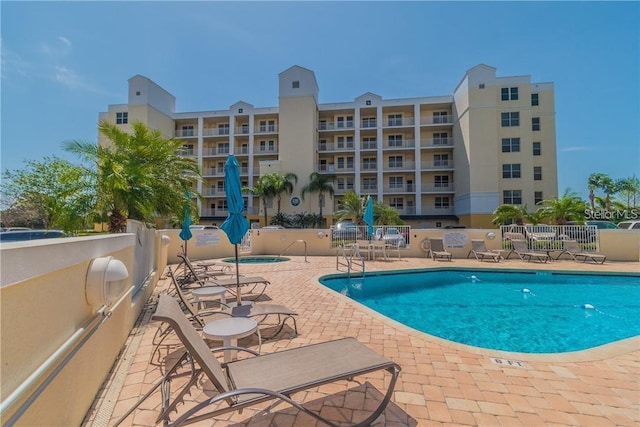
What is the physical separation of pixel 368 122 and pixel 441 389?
3080 cm

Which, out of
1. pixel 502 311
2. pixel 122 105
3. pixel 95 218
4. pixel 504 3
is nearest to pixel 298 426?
pixel 502 311

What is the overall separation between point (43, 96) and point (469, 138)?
2989cm

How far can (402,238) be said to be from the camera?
13391 millimetres

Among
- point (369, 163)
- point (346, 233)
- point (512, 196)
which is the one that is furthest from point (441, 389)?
point (512, 196)

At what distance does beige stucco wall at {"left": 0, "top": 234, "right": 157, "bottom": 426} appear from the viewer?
51.9 inches

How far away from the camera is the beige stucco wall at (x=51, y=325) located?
1319mm

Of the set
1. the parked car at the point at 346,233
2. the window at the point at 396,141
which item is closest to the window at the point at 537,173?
the window at the point at 396,141

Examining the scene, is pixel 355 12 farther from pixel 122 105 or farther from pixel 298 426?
pixel 122 105

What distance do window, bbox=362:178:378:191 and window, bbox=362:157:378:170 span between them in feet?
4.38

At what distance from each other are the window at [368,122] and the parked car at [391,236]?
1972cm

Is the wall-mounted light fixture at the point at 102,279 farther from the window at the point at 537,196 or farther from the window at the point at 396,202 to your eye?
the window at the point at 537,196

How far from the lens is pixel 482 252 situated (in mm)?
12234

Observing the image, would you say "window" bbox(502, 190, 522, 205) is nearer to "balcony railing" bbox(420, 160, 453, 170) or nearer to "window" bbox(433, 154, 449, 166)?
"balcony railing" bbox(420, 160, 453, 170)

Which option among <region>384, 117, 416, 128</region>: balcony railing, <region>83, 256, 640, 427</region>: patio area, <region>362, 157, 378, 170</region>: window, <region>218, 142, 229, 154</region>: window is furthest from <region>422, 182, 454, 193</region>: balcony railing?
<region>83, 256, 640, 427</region>: patio area
